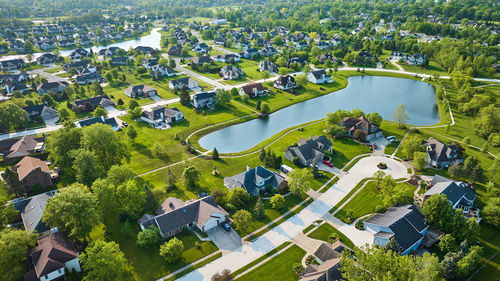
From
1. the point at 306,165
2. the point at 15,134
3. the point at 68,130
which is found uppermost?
the point at 68,130

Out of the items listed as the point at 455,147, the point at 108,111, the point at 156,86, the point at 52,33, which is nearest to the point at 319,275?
the point at 455,147

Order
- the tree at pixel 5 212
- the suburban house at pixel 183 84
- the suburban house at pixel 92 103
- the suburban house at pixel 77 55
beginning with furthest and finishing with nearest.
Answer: the suburban house at pixel 77 55 < the suburban house at pixel 183 84 < the suburban house at pixel 92 103 < the tree at pixel 5 212

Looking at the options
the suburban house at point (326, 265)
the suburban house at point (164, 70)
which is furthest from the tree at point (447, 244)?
the suburban house at point (164, 70)

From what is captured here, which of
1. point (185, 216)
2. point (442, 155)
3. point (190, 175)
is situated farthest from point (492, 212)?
point (190, 175)

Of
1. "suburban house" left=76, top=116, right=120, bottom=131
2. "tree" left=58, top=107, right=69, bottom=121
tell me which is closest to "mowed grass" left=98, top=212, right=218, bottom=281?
"suburban house" left=76, top=116, right=120, bottom=131

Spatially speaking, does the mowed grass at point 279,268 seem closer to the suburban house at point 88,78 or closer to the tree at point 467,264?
the tree at point 467,264

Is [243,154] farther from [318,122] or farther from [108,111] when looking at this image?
[108,111]

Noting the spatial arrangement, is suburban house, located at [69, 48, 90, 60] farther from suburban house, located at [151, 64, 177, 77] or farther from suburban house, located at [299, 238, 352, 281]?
suburban house, located at [299, 238, 352, 281]
